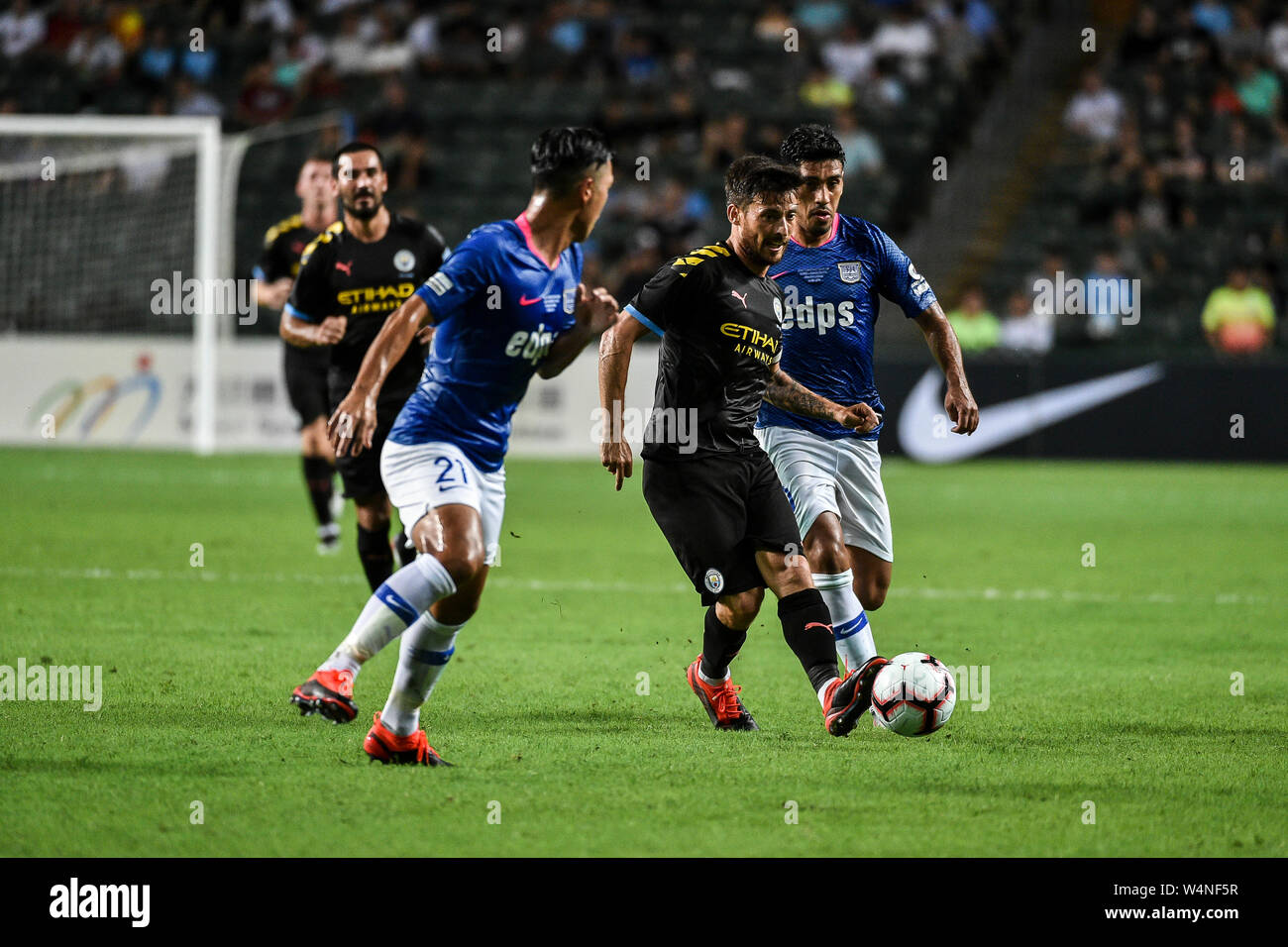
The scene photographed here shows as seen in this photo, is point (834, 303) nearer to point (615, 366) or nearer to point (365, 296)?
point (615, 366)

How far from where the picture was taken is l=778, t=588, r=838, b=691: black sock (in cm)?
607

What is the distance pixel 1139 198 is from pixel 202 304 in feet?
38.7

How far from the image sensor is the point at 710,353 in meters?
6.15

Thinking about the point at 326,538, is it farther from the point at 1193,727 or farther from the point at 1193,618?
the point at 1193,727

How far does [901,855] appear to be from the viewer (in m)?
4.52

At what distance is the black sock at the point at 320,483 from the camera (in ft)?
37.2

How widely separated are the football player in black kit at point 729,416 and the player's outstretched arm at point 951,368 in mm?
705

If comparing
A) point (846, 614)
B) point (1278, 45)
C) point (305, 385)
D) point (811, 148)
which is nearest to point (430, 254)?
point (811, 148)

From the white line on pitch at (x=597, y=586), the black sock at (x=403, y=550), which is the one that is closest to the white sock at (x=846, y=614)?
the black sock at (x=403, y=550)

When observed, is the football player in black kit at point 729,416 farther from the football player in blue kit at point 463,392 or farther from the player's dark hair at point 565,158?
the player's dark hair at point 565,158

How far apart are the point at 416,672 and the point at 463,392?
93 cm

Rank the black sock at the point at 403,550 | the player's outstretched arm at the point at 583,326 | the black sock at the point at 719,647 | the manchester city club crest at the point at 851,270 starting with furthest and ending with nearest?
the black sock at the point at 403,550, the manchester city club crest at the point at 851,270, the black sock at the point at 719,647, the player's outstretched arm at the point at 583,326

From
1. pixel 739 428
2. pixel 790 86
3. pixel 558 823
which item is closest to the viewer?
pixel 558 823
